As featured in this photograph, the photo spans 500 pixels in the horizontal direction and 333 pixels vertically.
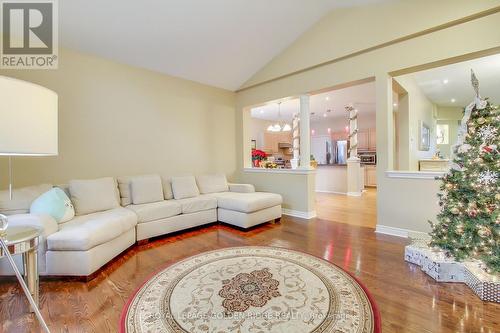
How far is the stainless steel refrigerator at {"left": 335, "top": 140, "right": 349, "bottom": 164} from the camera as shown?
8.77m

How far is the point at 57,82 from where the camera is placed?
3.11 m

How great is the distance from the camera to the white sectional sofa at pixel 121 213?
6.72 feet

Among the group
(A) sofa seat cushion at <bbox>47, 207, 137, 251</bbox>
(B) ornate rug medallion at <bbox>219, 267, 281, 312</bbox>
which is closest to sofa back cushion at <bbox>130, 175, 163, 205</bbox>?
(A) sofa seat cushion at <bbox>47, 207, 137, 251</bbox>

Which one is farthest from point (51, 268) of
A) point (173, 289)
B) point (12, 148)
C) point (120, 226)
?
point (12, 148)

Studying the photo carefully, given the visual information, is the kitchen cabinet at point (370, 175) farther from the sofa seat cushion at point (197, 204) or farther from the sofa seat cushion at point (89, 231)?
the sofa seat cushion at point (89, 231)

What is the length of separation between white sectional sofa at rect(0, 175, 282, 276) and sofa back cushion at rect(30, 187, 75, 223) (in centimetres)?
9

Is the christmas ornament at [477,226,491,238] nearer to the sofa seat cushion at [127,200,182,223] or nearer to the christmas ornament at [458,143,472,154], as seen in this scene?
the christmas ornament at [458,143,472,154]

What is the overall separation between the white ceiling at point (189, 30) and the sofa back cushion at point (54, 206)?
6.90 ft

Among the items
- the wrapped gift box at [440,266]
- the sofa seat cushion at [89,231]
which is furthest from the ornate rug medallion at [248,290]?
the wrapped gift box at [440,266]

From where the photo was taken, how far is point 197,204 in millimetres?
3547

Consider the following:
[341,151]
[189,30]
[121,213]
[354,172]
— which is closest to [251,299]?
[121,213]

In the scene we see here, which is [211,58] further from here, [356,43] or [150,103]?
[356,43]

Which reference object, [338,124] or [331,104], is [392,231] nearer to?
[331,104]

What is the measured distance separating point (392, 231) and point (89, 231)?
3685 millimetres
